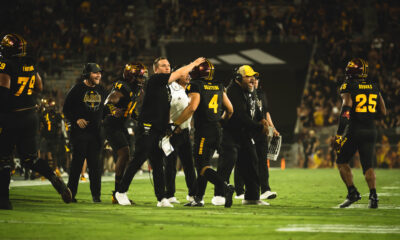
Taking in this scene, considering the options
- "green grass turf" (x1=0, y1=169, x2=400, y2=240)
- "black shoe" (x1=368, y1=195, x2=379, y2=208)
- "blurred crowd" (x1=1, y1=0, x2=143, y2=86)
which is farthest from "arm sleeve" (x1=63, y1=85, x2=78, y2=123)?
"blurred crowd" (x1=1, y1=0, x2=143, y2=86)

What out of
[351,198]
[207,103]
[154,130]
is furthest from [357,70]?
[154,130]

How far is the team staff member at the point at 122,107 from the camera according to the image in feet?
37.2

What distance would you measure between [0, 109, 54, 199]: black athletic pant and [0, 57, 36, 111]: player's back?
123 mm

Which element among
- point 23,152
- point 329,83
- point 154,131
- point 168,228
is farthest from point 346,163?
point 329,83

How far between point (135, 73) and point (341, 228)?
4.90 metres

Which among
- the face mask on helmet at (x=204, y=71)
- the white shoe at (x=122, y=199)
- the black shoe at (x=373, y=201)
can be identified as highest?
the face mask on helmet at (x=204, y=71)

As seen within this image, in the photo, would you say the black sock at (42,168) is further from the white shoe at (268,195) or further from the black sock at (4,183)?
the white shoe at (268,195)

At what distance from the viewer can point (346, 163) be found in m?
10.5

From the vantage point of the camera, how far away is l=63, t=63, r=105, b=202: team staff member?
36.9 feet

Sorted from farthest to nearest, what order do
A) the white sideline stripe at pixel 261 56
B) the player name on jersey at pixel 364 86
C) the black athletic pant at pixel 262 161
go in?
1. the white sideline stripe at pixel 261 56
2. the black athletic pant at pixel 262 161
3. the player name on jersey at pixel 364 86

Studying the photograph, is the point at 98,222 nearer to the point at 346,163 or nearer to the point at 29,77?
the point at 29,77

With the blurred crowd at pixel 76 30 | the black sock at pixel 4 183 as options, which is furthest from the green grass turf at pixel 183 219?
the blurred crowd at pixel 76 30

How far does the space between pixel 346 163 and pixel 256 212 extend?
189 cm

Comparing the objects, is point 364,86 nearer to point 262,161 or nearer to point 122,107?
point 262,161
